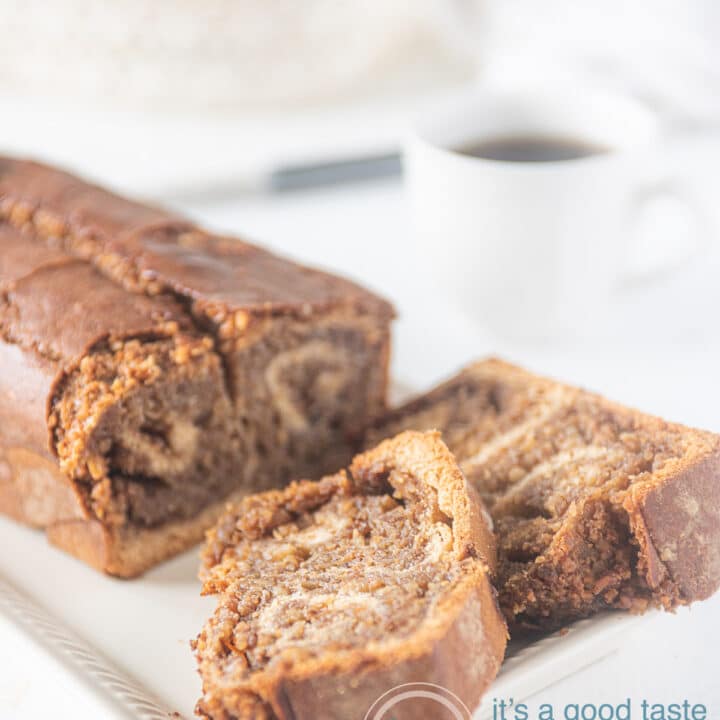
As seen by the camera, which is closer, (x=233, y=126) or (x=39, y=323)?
(x=39, y=323)

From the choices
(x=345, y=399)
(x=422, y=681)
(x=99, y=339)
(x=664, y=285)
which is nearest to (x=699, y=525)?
(x=422, y=681)

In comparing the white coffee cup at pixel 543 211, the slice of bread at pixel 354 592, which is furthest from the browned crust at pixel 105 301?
the white coffee cup at pixel 543 211

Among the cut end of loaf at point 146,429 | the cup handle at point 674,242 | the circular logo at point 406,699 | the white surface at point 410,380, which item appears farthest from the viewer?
the cup handle at point 674,242

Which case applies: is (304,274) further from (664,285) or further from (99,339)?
(664,285)

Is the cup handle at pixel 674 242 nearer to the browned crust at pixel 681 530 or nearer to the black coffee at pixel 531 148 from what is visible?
the black coffee at pixel 531 148

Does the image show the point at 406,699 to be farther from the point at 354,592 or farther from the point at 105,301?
the point at 105,301
